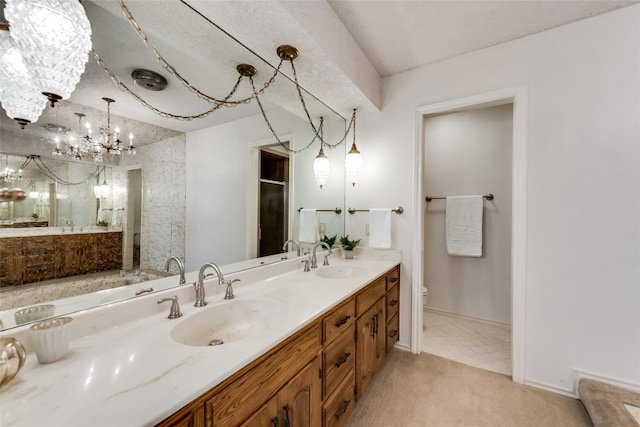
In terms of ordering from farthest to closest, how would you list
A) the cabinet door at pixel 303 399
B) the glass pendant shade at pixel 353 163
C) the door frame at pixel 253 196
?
1. the glass pendant shade at pixel 353 163
2. the door frame at pixel 253 196
3. the cabinet door at pixel 303 399

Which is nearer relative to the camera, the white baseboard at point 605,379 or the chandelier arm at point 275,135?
the white baseboard at point 605,379

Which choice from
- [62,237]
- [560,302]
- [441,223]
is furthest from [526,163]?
[62,237]

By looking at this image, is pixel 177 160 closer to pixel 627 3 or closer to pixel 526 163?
pixel 526 163

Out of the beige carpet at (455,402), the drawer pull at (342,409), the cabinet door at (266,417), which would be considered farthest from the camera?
the beige carpet at (455,402)

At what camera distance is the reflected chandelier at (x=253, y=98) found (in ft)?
3.56

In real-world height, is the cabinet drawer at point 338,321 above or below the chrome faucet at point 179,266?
below

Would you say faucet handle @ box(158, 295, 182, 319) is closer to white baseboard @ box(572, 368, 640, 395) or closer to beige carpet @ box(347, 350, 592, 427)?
beige carpet @ box(347, 350, 592, 427)

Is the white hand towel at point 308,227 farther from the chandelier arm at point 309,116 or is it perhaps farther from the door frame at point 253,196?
the chandelier arm at point 309,116

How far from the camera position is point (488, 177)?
2.84 m

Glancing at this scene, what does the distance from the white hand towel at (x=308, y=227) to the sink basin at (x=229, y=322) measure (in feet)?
3.35

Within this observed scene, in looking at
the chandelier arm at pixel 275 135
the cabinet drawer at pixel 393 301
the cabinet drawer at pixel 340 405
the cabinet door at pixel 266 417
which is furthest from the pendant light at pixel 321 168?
the cabinet door at pixel 266 417

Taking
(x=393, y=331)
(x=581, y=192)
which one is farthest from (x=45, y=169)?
(x=581, y=192)

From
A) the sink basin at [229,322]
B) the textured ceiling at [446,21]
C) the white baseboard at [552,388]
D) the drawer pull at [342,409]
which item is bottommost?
the white baseboard at [552,388]

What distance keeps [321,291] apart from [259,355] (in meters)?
0.65
